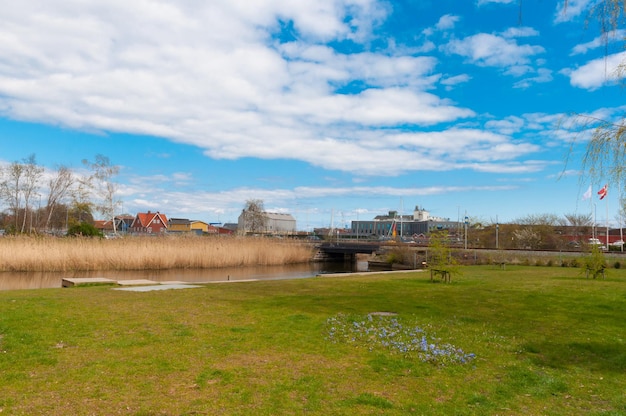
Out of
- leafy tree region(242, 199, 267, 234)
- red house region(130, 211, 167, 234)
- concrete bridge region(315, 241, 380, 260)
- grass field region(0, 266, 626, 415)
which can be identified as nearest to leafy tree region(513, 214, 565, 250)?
concrete bridge region(315, 241, 380, 260)

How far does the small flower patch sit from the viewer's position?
21.5ft

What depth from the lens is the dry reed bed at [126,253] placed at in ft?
84.4

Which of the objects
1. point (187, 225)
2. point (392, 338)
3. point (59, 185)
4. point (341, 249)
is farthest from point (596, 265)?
point (187, 225)

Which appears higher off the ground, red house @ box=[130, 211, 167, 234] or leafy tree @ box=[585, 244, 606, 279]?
red house @ box=[130, 211, 167, 234]

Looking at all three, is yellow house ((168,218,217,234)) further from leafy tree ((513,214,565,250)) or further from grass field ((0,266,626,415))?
grass field ((0,266,626,415))

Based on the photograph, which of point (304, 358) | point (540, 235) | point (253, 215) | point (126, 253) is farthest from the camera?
point (253, 215)

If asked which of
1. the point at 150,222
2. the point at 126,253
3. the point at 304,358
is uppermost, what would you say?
the point at 150,222

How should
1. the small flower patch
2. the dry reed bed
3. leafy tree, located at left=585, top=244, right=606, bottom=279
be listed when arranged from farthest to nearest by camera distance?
1. the dry reed bed
2. leafy tree, located at left=585, top=244, right=606, bottom=279
3. the small flower patch

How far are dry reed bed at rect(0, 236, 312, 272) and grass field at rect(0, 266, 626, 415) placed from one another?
56.1 ft

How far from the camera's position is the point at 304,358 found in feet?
20.9

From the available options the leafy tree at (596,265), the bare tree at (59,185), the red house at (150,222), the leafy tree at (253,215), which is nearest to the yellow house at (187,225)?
the red house at (150,222)

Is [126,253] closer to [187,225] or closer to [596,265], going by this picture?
[596,265]

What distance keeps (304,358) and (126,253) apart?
25554 mm

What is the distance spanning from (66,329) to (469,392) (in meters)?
6.58
